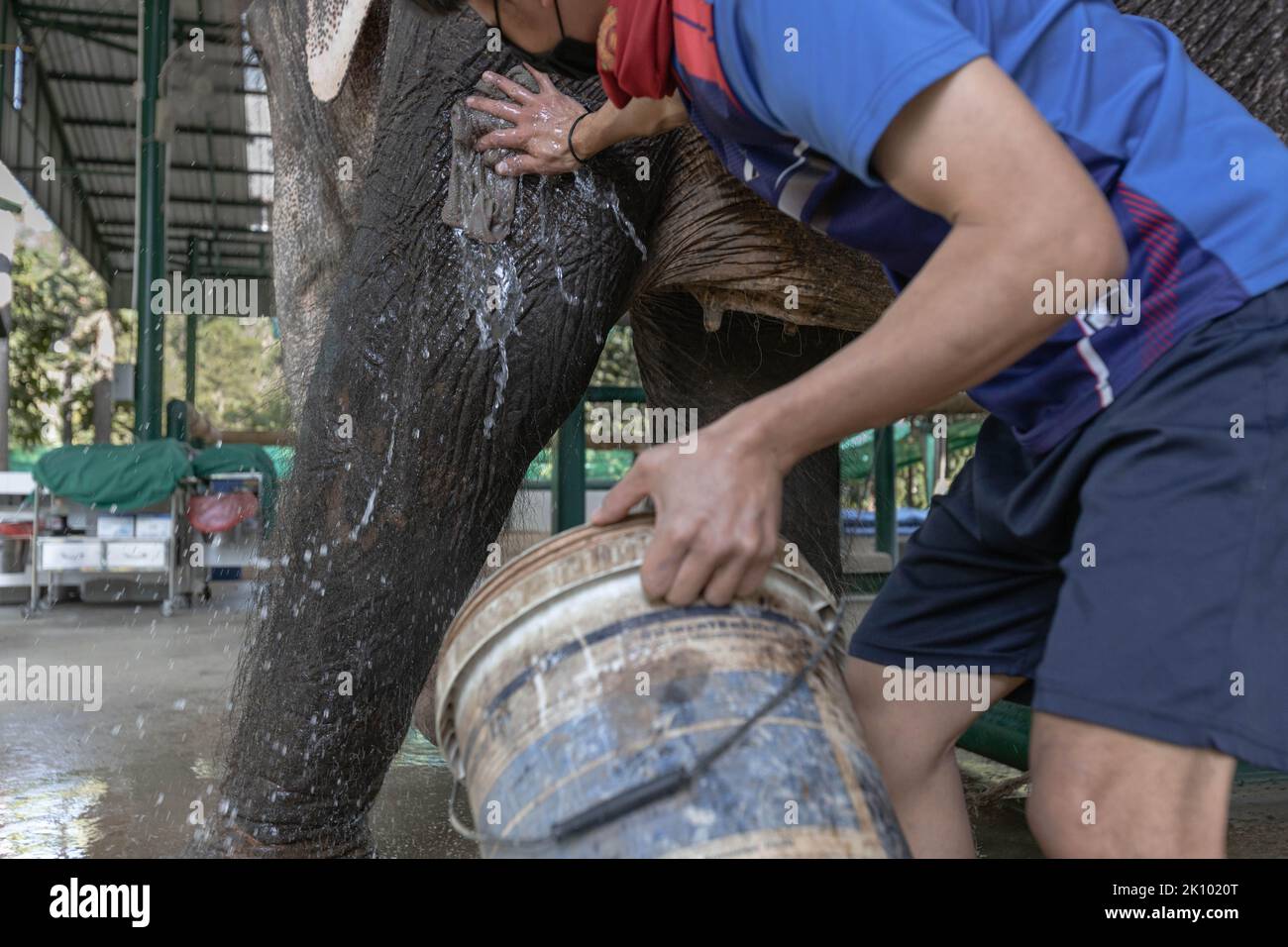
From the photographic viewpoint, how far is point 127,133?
17.9m

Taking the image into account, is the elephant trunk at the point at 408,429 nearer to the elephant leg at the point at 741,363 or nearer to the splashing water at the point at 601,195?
the splashing water at the point at 601,195

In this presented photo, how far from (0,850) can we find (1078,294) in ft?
8.20

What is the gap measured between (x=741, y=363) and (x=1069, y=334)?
1724 mm

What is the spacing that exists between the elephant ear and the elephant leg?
2.70 ft

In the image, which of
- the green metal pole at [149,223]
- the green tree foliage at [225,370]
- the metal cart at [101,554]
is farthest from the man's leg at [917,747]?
the green tree foliage at [225,370]

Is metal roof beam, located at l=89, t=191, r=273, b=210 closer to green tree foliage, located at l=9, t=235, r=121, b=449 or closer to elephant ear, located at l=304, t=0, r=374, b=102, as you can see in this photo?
green tree foliage, located at l=9, t=235, r=121, b=449

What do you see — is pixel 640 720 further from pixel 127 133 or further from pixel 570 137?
pixel 127 133

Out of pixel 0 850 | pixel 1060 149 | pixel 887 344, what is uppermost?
pixel 1060 149

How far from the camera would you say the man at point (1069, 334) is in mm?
979

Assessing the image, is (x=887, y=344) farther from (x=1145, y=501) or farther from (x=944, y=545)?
(x=944, y=545)

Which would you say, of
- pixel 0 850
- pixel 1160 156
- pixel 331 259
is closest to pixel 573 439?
pixel 331 259

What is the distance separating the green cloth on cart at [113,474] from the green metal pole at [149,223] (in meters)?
1.72

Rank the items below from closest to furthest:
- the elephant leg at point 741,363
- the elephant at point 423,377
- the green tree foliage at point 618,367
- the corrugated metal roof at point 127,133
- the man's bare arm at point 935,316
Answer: the man's bare arm at point 935,316 → the elephant at point 423,377 → the elephant leg at point 741,363 → the green tree foliage at point 618,367 → the corrugated metal roof at point 127,133
